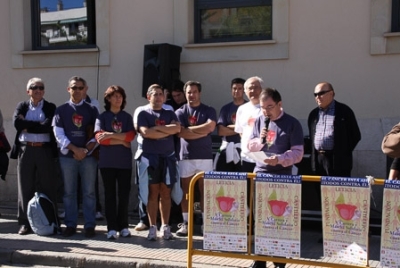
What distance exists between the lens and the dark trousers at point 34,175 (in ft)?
25.2

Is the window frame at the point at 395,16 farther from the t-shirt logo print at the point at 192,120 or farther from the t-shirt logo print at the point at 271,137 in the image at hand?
the t-shirt logo print at the point at 271,137

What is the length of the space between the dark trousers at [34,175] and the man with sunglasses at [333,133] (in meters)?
3.57

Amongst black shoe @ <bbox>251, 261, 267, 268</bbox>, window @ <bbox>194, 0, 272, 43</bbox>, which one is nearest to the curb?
black shoe @ <bbox>251, 261, 267, 268</bbox>

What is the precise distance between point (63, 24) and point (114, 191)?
13.9 ft

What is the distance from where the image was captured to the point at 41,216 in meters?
7.62

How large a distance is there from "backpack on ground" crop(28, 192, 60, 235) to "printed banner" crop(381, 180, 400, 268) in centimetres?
454

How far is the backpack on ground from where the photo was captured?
7586 millimetres

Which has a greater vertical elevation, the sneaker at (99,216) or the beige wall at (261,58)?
the beige wall at (261,58)

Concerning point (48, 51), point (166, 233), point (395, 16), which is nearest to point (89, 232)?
point (166, 233)

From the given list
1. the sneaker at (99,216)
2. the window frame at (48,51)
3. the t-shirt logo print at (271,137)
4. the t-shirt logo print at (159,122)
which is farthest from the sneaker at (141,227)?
the window frame at (48,51)

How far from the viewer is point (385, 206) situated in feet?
15.7

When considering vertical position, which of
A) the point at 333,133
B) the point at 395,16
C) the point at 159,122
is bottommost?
the point at 333,133

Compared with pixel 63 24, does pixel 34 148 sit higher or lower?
lower

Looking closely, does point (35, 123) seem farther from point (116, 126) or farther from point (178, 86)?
point (178, 86)
